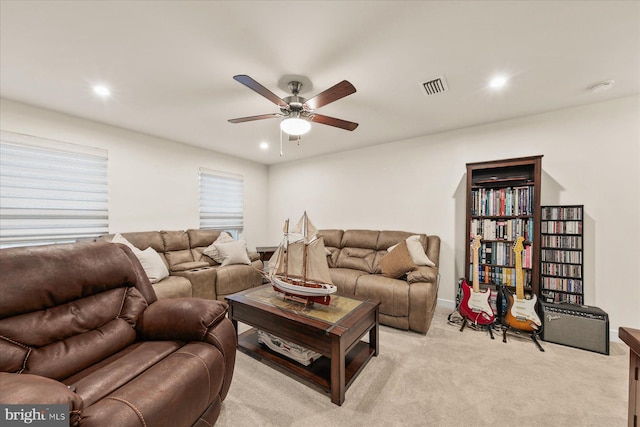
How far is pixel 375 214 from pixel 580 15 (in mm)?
2981

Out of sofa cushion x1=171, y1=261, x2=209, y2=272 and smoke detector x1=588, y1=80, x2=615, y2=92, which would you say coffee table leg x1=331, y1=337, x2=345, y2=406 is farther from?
smoke detector x1=588, y1=80, x2=615, y2=92

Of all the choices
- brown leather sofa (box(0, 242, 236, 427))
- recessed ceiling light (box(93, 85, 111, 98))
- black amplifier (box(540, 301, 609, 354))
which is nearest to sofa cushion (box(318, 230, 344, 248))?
black amplifier (box(540, 301, 609, 354))

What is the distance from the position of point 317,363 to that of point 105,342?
57.6 inches

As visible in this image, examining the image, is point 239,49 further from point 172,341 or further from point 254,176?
point 254,176

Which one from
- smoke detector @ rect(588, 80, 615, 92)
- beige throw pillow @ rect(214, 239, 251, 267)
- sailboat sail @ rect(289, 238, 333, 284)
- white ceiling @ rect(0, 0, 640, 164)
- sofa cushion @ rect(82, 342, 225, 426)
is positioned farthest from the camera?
beige throw pillow @ rect(214, 239, 251, 267)

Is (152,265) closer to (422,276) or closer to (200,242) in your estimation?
(200,242)

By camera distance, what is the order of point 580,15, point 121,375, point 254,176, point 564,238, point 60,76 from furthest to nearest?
point 254,176
point 564,238
point 60,76
point 580,15
point 121,375

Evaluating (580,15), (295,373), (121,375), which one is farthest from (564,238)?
(121,375)

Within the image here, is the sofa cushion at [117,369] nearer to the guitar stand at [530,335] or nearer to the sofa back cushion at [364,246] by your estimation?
→ the sofa back cushion at [364,246]

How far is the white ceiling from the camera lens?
4.68 feet

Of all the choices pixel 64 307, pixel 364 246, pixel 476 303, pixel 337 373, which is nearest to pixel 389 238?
pixel 364 246

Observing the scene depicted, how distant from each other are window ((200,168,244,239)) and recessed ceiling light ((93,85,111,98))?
1932 millimetres

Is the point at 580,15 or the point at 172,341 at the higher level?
the point at 580,15

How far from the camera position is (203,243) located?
3.97m
